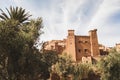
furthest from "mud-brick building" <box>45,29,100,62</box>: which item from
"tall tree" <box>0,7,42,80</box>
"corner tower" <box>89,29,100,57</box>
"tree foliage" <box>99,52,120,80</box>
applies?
"tall tree" <box>0,7,42,80</box>

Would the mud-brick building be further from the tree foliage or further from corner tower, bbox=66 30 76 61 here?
the tree foliage

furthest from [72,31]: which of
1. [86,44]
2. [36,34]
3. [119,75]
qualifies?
[36,34]

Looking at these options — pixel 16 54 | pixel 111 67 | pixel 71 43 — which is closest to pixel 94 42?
pixel 71 43

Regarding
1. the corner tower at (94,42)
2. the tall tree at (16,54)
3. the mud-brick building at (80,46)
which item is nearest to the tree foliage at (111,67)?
the tall tree at (16,54)

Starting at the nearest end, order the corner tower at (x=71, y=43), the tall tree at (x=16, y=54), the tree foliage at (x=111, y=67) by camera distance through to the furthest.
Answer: the tall tree at (x=16, y=54) < the tree foliage at (x=111, y=67) < the corner tower at (x=71, y=43)

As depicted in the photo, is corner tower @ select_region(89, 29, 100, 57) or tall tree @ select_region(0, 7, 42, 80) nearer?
tall tree @ select_region(0, 7, 42, 80)

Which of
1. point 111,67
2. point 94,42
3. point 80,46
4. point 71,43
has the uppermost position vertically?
point 94,42

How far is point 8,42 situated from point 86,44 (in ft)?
197

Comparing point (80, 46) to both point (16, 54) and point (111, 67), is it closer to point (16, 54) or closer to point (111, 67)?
point (111, 67)

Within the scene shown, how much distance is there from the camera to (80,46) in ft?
287

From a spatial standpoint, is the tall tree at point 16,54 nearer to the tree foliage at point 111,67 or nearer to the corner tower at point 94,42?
the tree foliage at point 111,67

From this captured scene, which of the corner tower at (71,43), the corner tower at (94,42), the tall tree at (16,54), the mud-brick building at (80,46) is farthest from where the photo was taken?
the corner tower at (94,42)

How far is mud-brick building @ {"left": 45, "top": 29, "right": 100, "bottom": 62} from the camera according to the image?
283 feet

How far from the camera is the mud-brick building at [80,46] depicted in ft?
283
